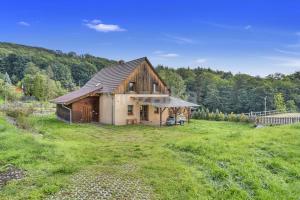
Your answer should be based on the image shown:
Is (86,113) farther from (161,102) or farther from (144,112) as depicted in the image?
(161,102)

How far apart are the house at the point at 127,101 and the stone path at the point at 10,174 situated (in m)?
17.3

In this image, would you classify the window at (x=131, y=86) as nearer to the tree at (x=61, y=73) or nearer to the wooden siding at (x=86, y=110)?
the wooden siding at (x=86, y=110)

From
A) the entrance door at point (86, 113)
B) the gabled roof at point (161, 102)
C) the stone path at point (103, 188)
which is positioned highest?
the gabled roof at point (161, 102)

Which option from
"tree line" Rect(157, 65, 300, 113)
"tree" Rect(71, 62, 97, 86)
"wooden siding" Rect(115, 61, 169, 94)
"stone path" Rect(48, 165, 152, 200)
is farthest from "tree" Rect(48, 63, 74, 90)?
"stone path" Rect(48, 165, 152, 200)

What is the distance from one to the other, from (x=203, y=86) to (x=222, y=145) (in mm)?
63692

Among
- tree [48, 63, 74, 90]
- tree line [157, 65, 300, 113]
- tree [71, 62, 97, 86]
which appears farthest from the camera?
tree [71, 62, 97, 86]

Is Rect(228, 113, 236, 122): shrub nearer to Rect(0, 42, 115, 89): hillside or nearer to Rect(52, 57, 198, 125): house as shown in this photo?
Rect(52, 57, 198, 125): house

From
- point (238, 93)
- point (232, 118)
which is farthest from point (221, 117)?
point (238, 93)

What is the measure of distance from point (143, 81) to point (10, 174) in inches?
810

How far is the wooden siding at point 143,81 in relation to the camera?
27531 millimetres

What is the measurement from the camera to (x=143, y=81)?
94.6 ft

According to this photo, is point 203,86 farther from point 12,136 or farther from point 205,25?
point 12,136

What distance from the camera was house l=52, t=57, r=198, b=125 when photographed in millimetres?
26906

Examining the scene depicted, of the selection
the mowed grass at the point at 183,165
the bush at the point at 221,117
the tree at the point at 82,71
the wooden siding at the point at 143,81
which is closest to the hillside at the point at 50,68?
the tree at the point at 82,71
